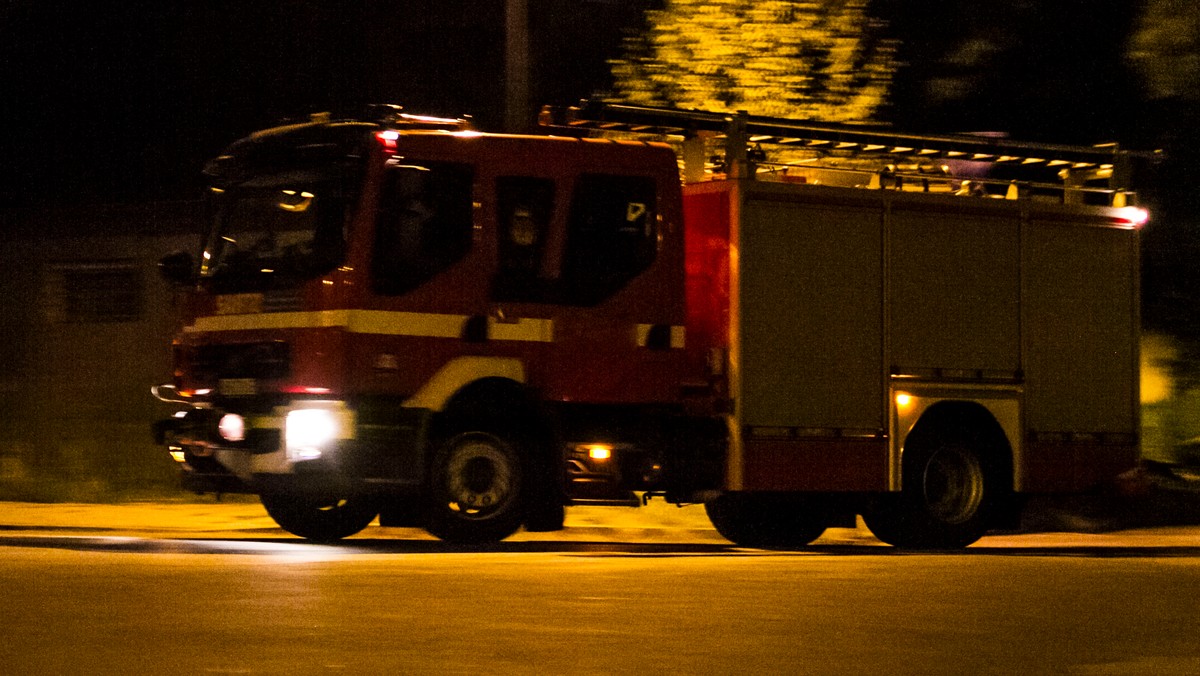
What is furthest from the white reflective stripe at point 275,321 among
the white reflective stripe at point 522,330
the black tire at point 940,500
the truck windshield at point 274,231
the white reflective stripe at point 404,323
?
the black tire at point 940,500

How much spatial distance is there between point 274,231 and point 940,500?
5.87 meters

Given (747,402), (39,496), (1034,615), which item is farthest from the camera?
(39,496)

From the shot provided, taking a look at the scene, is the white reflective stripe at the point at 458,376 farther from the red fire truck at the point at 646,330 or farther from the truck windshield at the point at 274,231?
the truck windshield at the point at 274,231

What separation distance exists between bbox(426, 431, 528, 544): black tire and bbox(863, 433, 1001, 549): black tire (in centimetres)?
339

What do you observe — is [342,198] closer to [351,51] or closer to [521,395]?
[521,395]

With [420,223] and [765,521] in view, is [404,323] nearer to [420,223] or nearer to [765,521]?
[420,223]

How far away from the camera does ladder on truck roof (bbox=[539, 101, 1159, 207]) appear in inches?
624

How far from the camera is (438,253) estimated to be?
14695 mm

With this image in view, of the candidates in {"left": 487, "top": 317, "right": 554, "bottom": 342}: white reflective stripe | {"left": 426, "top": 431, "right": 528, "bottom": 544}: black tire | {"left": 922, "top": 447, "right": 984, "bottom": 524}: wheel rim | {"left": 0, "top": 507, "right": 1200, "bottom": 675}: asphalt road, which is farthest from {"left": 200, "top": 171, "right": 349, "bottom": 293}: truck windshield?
{"left": 922, "top": 447, "right": 984, "bottom": 524}: wheel rim

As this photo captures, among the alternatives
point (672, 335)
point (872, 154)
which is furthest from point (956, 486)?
point (672, 335)

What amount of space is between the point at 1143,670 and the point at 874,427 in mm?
7337

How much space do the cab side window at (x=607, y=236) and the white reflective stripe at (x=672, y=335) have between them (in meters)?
0.36

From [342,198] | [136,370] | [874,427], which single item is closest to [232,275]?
[342,198]

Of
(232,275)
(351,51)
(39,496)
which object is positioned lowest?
(39,496)
